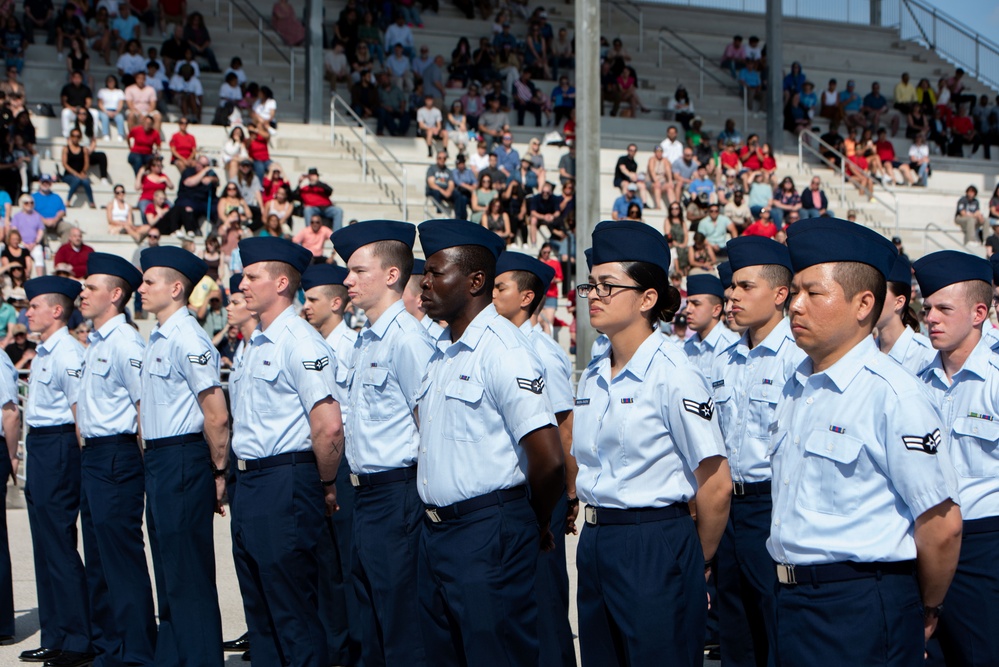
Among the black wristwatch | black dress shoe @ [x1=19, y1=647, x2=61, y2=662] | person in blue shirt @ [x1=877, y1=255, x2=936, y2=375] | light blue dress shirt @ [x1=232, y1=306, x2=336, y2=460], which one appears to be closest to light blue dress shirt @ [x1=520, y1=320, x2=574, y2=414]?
light blue dress shirt @ [x1=232, y1=306, x2=336, y2=460]

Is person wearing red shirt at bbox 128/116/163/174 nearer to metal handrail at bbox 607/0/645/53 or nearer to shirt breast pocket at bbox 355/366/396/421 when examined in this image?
metal handrail at bbox 607/0/645/53

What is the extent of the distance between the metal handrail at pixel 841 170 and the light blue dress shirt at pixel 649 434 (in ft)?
66.5

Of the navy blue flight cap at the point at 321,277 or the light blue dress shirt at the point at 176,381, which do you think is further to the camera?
the navy blue flight cap at the point at 321,277

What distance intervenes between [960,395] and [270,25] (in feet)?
72.0

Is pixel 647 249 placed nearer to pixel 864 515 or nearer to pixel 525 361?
pixel 525 361

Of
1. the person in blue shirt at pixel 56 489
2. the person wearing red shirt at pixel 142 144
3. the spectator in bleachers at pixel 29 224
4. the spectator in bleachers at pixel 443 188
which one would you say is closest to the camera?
the person in blue shirt at pixel 56 489

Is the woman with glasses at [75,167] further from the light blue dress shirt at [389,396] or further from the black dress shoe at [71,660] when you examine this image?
the light blue dress shirt at [389,396]

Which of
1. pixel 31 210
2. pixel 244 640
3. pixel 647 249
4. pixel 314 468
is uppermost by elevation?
pixel 31 210

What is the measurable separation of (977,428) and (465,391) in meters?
2.12

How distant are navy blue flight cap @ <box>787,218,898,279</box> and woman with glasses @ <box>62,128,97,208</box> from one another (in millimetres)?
15849

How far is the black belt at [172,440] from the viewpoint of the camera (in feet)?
21.5

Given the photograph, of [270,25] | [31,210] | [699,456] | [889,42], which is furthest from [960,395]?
[889,42]

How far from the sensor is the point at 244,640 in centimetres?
763

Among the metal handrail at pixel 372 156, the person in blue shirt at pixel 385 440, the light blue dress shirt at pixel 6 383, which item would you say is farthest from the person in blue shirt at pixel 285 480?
the metal handrail at pixel 372 156
